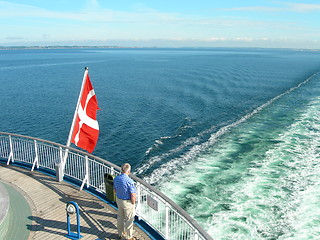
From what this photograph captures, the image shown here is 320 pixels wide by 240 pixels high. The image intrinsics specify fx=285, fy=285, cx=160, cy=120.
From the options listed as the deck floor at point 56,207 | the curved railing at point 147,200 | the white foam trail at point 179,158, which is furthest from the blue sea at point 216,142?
the deck floor at point 56,207

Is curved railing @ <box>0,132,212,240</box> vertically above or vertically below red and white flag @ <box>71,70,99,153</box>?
below

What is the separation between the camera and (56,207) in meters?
8.52

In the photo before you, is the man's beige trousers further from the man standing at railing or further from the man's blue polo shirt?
the man's blue polo shirt

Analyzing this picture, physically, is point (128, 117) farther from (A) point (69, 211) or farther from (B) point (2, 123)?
(A) point (69, 211)

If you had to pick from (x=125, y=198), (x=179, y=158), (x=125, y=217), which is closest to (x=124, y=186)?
(x=125, y=198)

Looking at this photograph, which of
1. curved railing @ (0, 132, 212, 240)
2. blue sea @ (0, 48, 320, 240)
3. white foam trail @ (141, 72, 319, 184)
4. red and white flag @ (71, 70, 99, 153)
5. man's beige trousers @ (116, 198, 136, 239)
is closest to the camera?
curved railing @ (0, 132, 212, 240)

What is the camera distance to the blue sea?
1275cm

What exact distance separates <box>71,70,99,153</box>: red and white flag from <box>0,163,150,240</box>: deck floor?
1.61 m

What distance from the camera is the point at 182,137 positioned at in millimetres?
26188

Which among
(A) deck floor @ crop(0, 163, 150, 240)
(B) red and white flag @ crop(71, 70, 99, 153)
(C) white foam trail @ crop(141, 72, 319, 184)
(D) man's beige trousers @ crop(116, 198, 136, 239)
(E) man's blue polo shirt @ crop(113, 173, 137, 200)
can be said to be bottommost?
(C) white foam trail @ crop(141, 72, 319, 184)

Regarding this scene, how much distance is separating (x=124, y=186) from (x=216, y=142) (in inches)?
716

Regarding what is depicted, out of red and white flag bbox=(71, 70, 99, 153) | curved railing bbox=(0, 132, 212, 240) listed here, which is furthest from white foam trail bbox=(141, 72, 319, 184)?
red and white flag bbox=(71, 70, 99, 153)

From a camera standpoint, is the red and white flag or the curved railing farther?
the red and white flag

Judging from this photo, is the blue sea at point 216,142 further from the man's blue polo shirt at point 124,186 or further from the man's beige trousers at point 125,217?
the man's blue polo shirt at point 124,186
